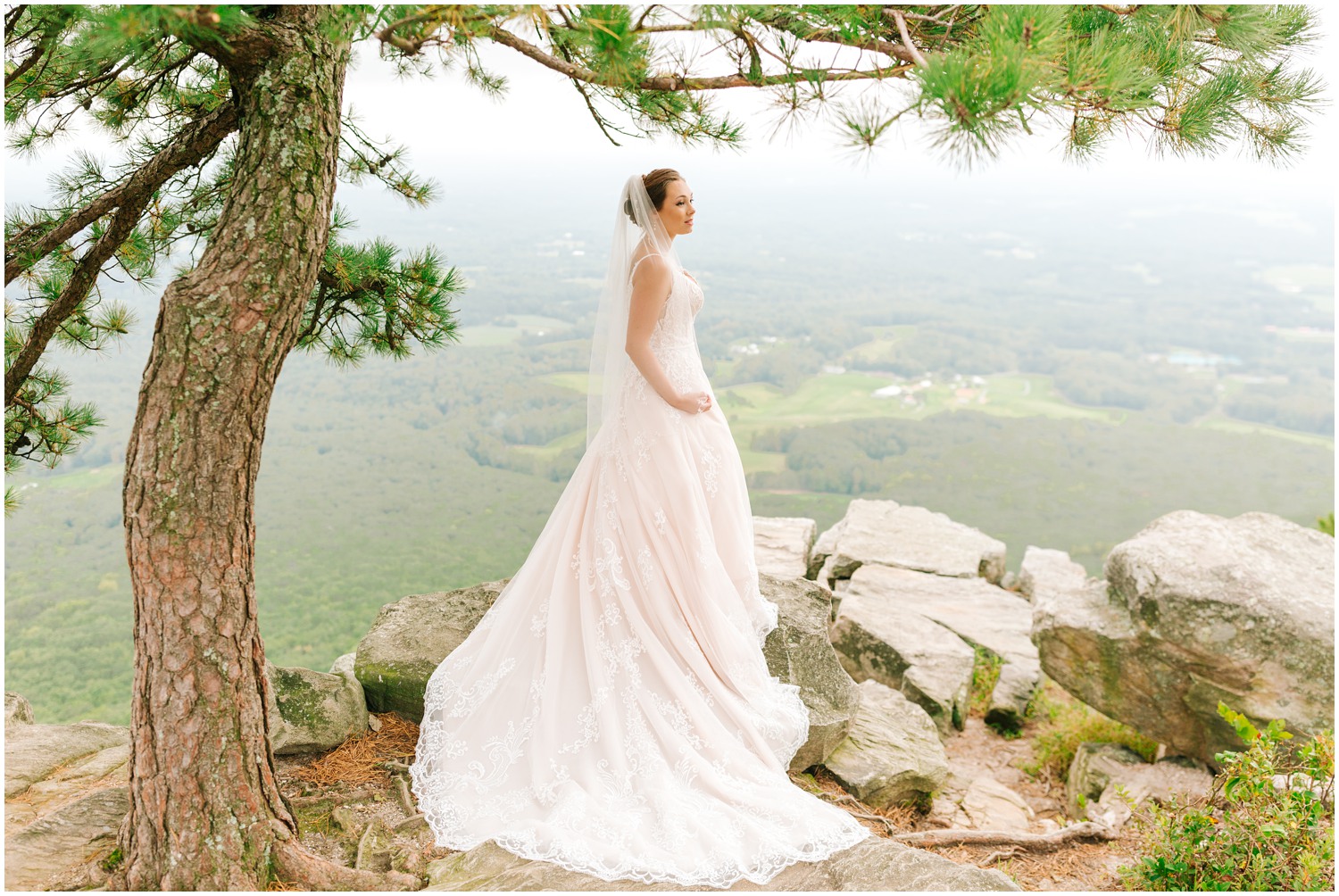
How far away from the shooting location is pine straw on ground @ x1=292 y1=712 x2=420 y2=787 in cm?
301

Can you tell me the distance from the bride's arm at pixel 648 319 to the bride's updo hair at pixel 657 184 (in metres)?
0.22

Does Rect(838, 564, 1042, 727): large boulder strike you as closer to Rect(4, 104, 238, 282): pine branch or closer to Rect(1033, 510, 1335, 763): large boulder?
Rect(1033, 510, 1335, 763): large boulder

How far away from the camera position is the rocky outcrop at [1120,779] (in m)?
4.33

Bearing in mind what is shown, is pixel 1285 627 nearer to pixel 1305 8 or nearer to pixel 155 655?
pixel 1305 8

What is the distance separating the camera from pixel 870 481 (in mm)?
24281

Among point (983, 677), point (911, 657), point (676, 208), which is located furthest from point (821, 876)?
point (983, 677)

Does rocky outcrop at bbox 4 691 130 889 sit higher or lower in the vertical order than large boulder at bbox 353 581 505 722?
lower

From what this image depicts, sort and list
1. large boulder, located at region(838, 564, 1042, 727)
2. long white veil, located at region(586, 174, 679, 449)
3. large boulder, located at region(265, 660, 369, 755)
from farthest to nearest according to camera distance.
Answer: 1. large boulder, located at region(838, 564, 1042, 727)
2. long white veil, located at region(586, 174, 679, 449)
3. large boulder, located at region(265, 660, 369, 755)

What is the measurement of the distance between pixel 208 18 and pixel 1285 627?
5.00 m

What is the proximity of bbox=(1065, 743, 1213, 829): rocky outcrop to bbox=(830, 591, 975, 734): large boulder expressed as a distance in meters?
0.80

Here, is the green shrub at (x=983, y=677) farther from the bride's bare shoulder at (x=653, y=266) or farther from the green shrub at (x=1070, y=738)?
the bride's bare shoulder at (x=653, y=266)

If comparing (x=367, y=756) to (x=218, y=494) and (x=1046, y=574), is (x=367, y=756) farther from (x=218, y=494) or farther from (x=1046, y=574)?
(x=1046, y=574)

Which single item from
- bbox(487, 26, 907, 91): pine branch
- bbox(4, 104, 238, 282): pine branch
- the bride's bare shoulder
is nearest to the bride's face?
the bride's bare shoulder

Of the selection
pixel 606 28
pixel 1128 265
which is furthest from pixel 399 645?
pixel 1128 265
